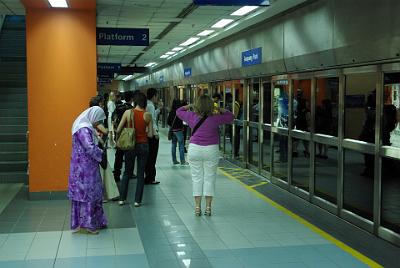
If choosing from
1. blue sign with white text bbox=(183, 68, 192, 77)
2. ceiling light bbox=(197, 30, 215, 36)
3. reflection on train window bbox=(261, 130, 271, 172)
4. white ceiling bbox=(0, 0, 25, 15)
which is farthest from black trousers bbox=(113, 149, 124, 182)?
blue sign with white text bbox=(183, 68, 192, 77)

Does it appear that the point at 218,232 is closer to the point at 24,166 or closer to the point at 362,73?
the point at 362,73

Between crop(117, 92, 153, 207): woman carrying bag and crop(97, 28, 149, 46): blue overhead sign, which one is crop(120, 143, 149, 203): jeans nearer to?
crop(117, 92, 153, 207): woman carrying bag

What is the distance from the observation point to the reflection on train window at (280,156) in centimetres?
855

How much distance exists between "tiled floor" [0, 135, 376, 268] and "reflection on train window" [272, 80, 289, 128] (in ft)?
5.31

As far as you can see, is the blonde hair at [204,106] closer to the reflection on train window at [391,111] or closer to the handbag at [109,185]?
the handbag at [109,185]

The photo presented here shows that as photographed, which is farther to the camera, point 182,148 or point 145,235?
point 182,148

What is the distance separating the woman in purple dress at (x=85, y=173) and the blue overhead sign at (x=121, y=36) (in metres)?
4.23

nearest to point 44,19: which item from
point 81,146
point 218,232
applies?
point 81,146

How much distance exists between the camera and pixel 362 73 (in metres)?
5.35

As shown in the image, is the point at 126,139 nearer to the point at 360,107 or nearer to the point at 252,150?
the point at 360,107

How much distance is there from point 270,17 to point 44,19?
139 inches

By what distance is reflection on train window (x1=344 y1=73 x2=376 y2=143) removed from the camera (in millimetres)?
5273

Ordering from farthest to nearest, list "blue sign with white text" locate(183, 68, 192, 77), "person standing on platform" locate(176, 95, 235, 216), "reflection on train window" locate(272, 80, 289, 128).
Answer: "blue sign with white text" locate(183, 68, 192, 77) → "reflection on train window" locate(272, 80, 289, 128) → "person standing on platform" locate(176, 95, 235, 216)

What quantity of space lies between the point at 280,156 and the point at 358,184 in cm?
279
